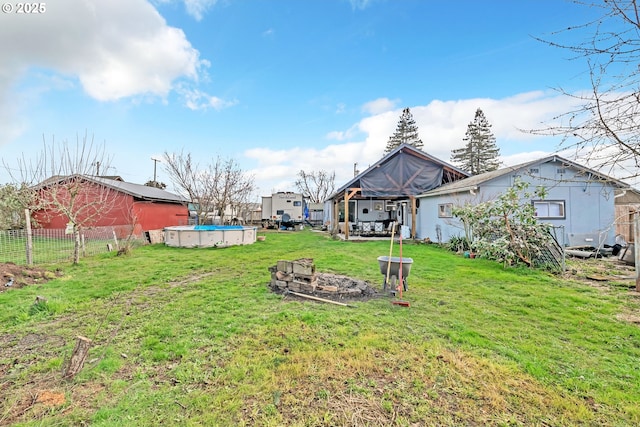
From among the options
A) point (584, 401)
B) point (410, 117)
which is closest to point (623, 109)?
point (584, 401)

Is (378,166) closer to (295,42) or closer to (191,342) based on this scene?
(295,42)

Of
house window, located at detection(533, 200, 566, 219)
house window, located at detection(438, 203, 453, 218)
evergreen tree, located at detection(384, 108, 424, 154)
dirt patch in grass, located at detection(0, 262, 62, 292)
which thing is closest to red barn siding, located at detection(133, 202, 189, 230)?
dirt patch in grass, located at detection(0, 262, 62, 292)

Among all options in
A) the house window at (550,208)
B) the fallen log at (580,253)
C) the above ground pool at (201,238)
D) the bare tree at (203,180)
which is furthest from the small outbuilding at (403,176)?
the bare tree at (203,180)

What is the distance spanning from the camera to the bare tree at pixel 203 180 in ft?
62.3

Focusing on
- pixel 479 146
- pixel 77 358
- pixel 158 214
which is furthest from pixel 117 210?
pixel 479 146

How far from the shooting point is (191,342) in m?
3.56

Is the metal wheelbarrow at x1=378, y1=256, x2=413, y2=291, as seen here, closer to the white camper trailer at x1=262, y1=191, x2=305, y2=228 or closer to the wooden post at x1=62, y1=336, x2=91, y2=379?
the wooden post at x1=62, y1=336, x2=91, y2=379

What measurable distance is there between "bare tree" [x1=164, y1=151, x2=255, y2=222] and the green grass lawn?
14.0 m

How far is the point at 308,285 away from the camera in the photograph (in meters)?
5.68

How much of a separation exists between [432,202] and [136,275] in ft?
44.3

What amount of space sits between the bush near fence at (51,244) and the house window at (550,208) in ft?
58.8

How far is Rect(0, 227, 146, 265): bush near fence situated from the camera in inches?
318

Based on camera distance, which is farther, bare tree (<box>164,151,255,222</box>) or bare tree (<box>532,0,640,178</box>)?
bare tree (<box>164,151,255,222</box>)

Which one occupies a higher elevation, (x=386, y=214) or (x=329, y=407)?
(x=386, y=214)
